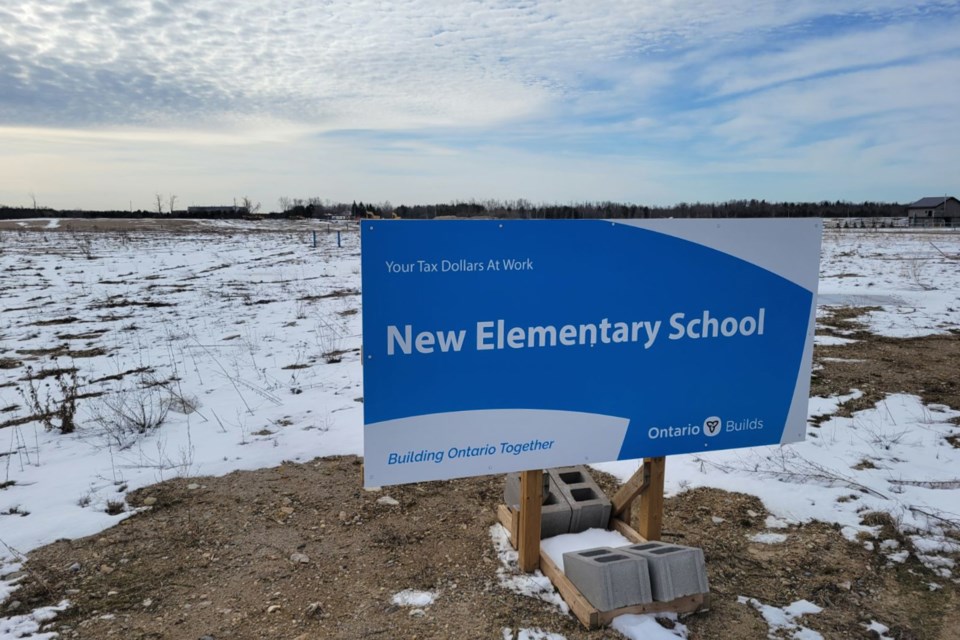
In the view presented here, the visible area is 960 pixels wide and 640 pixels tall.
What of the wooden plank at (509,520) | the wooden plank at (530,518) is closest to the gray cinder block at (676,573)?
the wooden plank at (530,518)

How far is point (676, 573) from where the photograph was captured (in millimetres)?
3154

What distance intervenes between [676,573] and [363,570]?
72.7 inches

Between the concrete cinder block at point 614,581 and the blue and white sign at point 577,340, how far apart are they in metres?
0.54

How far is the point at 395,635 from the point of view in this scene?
3.05 meters

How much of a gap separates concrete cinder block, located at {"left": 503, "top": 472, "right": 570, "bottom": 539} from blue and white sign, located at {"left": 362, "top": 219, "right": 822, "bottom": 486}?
0.77 meters

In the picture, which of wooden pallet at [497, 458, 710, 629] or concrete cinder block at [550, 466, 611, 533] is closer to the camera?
wooden pallet at [497, 458, 710, 629]

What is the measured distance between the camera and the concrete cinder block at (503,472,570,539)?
3.89m

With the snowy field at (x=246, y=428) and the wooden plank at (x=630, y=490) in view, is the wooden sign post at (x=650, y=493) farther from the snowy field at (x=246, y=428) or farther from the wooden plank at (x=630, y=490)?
the snowy field at (x=246, y=428)

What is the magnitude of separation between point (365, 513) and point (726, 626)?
2482 mm

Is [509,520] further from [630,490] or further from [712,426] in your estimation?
[712,426]

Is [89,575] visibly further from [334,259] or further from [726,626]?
[334,259]

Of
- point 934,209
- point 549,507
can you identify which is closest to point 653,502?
point 549,507

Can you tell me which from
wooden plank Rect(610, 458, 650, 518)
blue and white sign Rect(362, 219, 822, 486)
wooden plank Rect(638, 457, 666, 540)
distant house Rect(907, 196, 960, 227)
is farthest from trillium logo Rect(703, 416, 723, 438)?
distant house Rect(907, 196, 960, 227)

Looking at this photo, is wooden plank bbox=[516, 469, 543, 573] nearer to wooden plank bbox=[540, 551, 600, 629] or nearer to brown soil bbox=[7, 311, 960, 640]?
wooden plank bbox=[540, 551, 600, 629]
